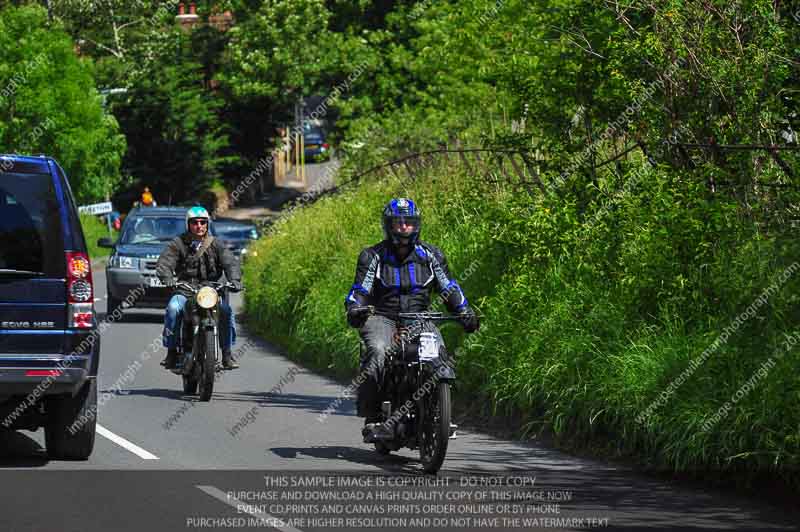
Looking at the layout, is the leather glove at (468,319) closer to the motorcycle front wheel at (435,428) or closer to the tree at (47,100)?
the motorcycle front wheel at (435,428)

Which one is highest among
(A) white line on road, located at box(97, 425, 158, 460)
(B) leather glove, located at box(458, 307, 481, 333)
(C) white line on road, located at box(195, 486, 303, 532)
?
(B) leather glove, located at box(458, 307, 481, 333)

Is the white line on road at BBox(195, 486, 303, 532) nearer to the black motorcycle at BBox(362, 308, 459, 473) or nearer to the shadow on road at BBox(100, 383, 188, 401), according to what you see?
the black motorcycle at BBox(362, 308, 459, 473)

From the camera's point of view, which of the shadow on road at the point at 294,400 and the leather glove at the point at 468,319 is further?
the shadow on road at the point at 294,400

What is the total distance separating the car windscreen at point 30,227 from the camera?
10.2 metres

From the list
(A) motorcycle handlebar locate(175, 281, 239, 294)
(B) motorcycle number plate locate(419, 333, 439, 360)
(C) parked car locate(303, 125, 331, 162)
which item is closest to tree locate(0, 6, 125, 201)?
(A) motorcycle handlebar locate(175, 281, 239, 294)

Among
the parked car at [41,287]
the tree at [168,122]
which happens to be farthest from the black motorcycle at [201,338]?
the tree at [168,122]

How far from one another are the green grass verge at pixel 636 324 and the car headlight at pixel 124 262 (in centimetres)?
902

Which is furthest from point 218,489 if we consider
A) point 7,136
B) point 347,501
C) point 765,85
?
point 7,136

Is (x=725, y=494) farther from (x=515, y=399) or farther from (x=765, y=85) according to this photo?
(x=765, y=85)

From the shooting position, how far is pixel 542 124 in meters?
16.0

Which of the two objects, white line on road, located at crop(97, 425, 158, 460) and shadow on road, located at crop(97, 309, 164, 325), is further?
shadow on road, located at crop(97, 309, 164, 325)

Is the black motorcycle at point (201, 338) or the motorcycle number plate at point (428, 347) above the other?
the motorcycle number plate at point (428, 347)

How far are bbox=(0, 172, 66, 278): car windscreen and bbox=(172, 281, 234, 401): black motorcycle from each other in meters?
4.91

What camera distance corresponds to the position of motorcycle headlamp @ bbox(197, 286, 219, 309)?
1541 cm
